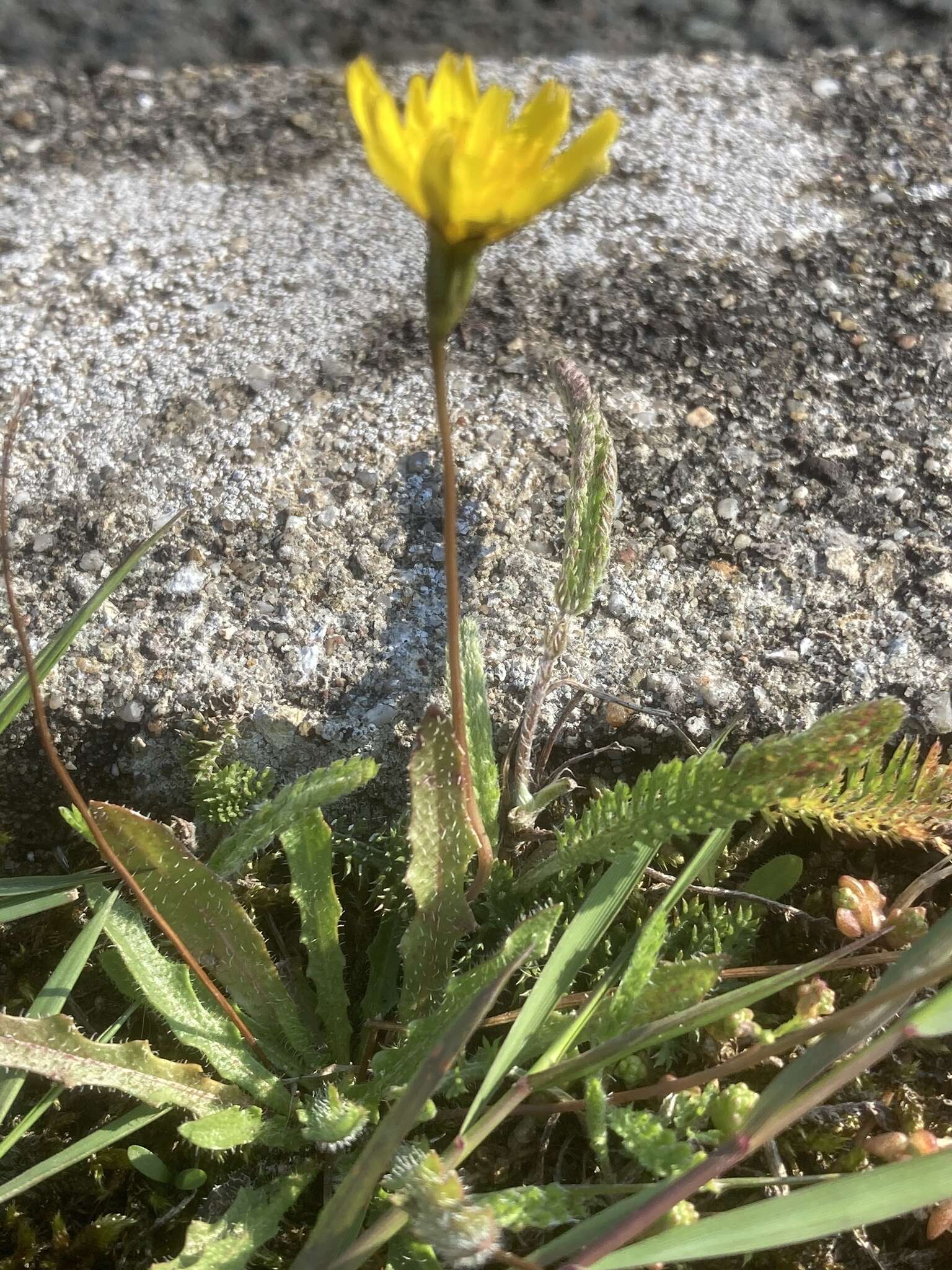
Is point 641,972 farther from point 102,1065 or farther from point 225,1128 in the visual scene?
point 102,1065

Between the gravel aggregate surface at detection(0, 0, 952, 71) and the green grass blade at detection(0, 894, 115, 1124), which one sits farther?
the gravel aggregate surface at detection(0, 0, 952, 71)

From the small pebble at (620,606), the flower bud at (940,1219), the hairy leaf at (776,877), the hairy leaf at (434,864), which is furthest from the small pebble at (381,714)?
the flower bud at (940,1219)

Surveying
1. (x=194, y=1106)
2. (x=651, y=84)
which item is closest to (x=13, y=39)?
(x=651, y=84)

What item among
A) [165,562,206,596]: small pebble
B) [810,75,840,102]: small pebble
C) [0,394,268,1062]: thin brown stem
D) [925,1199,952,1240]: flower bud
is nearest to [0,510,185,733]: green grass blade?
[0,394,268,1062]: thin brown stem

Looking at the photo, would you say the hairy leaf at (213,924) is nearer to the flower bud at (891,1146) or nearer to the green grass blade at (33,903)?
the green grass blade at (33,903)

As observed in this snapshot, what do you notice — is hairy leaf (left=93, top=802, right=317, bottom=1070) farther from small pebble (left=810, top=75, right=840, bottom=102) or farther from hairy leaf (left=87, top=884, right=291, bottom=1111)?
small pebble (left=810, top=75, right=840, bottom=102)
